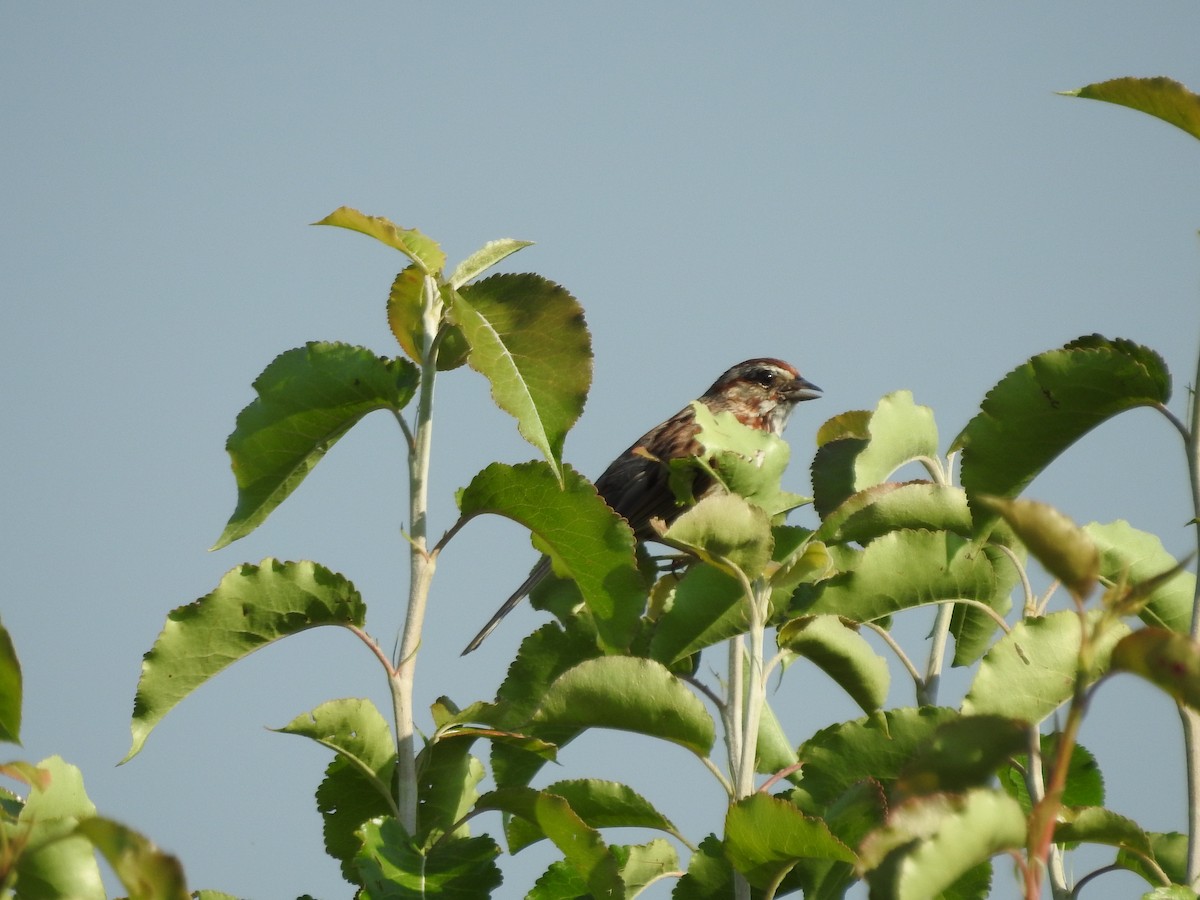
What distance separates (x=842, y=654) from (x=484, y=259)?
121cm

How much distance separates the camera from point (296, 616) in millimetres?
2979

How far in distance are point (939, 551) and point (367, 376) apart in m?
1.29

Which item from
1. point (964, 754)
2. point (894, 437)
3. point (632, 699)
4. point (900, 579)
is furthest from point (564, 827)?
point (894, 437)

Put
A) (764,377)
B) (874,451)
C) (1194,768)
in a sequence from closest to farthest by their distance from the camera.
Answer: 1. (1194,768)
2. (874,451)
3. (764,377)

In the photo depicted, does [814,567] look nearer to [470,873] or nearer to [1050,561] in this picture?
[470,873]

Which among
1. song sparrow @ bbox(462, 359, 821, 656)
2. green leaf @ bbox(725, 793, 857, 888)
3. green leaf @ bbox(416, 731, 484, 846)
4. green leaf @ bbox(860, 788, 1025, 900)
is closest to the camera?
green leaf @ bbox(860, 788, 1025, 900)

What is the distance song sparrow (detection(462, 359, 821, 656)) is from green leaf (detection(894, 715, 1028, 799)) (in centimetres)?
588

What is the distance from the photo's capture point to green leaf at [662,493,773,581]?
270cm

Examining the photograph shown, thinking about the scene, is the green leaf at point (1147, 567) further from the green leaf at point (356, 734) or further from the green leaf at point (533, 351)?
the green leaf at point (356, 734)

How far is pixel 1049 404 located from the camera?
8.97ft

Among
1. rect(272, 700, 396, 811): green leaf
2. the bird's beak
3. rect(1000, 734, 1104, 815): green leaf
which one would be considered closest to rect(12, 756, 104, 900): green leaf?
rect(272, 700, 396, 811): green leaf

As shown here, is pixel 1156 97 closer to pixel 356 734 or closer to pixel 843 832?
pixel 843 832

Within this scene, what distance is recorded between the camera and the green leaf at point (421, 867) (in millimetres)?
2654

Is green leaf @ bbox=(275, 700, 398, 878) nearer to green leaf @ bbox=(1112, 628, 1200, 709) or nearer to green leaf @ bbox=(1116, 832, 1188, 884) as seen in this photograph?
green leaf @ bbox=(1116, 832, 1188, 884)
